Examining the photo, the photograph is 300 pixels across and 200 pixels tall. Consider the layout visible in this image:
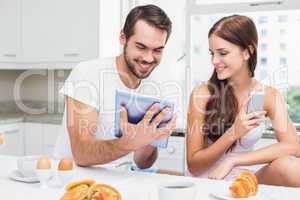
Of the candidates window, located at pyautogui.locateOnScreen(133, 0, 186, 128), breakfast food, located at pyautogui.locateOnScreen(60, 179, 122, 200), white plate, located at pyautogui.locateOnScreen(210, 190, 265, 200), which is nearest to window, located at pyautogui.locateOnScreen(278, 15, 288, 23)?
window, located at pyautogui.locateOnScreen(133, 0, 186, 128)

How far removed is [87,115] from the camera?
1.84m

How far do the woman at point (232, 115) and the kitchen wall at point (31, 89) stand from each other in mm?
2152

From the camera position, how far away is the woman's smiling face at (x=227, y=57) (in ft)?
7.14

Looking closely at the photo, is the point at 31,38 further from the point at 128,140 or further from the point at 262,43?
the point at 128,140

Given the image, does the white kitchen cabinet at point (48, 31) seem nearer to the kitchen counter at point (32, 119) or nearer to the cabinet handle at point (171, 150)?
the kitchen counter at point (32, 119)

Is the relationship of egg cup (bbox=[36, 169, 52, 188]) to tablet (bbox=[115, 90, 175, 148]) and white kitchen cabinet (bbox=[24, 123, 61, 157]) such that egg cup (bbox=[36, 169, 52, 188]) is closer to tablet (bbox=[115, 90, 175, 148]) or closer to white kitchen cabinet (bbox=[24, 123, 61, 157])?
tablet (bbox=[115, 90, 175, 148])

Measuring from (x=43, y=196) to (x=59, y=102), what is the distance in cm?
288

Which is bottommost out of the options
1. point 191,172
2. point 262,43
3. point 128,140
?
point 191,172

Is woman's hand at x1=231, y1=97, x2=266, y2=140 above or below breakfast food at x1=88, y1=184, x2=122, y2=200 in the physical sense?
above

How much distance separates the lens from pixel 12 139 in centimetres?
355

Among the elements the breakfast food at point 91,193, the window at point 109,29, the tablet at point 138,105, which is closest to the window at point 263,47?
the window at point 109,29

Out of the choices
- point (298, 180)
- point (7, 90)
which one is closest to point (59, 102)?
point (7, 90)

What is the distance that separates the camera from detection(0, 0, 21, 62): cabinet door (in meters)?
3.84

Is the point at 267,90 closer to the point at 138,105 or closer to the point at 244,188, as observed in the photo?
the point at 138,105
